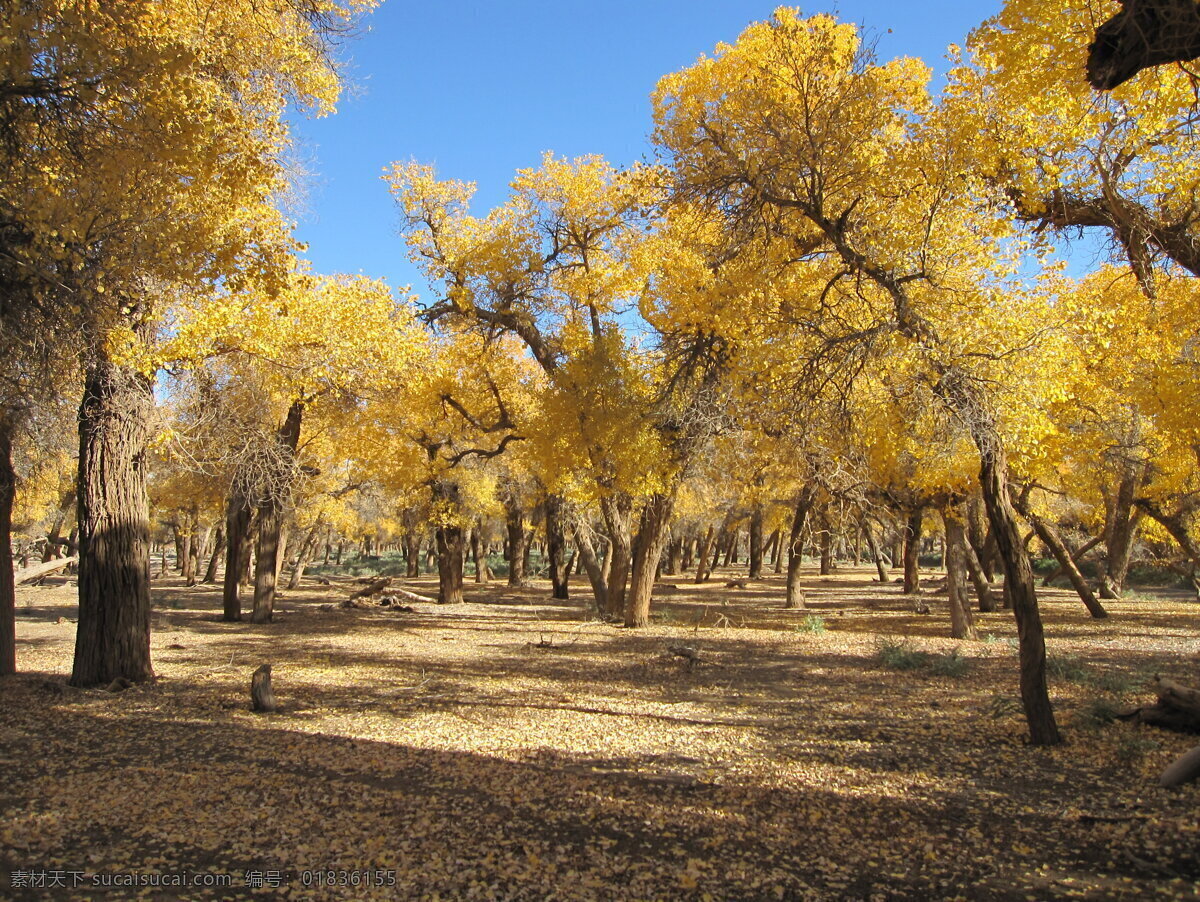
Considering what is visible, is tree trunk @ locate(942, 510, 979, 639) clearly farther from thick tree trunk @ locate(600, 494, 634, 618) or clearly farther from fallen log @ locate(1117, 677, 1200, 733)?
fallen log @ locate(1117, 677, 1200, 733)

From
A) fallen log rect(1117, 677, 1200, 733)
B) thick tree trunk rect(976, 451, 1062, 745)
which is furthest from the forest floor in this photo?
thick tree trunk rect(976, 451, 1062, 745)

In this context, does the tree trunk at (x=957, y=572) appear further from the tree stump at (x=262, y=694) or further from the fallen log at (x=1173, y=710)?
the tree stump at (x=262, y=694)

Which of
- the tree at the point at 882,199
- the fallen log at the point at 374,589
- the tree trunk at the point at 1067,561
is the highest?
the tree at the point at 882,199

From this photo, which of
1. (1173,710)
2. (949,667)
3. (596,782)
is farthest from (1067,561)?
(596,782)

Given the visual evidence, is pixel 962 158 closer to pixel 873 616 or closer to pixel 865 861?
pixel 865 861

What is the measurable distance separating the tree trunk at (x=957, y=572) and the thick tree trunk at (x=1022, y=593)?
24.7 feet

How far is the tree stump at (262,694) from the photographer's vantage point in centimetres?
784

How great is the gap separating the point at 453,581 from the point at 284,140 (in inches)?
665

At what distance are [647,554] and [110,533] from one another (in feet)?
32.2

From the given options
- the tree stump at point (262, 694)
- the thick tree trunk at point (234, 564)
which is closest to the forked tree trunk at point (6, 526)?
the tree stump at point (262, 694)

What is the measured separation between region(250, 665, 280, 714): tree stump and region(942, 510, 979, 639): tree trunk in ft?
37.4

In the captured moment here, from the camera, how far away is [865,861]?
4.26 m

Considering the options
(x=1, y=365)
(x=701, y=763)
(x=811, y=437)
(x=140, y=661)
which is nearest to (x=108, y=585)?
(x=140, y=661)

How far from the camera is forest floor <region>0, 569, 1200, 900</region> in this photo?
13.2 ft
